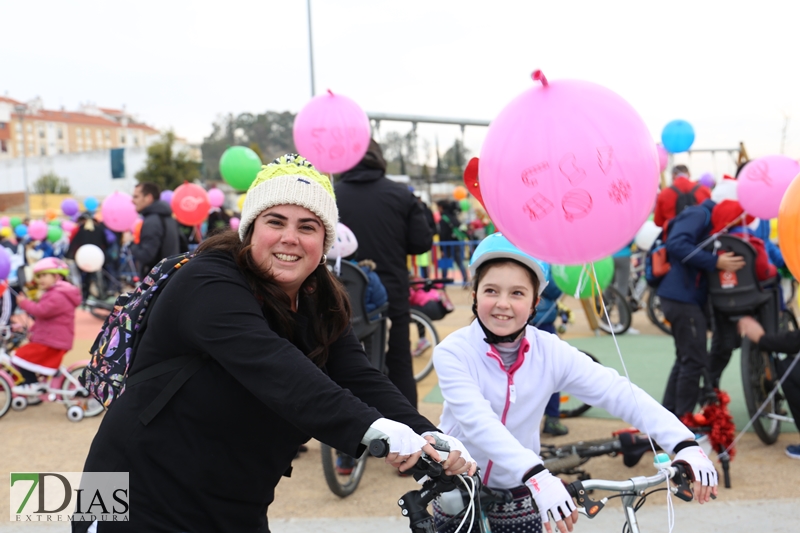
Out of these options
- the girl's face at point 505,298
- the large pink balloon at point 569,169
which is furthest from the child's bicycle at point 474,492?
the large pink balloon at point 569,169

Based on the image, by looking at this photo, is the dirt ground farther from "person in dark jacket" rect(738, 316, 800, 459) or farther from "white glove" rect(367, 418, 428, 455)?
"white glove" rect(367, 418, 428, 455)

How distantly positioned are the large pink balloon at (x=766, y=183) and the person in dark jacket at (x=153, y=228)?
5.83 metres

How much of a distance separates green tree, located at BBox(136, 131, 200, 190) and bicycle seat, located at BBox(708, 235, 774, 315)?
4706 centimetres

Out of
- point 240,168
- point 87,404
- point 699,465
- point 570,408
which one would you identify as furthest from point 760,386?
point 240,168

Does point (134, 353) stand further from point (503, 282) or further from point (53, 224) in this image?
point (53, 224)

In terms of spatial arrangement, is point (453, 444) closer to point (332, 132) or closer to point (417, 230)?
point (417, 230)

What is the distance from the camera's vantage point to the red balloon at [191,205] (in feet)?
34.6

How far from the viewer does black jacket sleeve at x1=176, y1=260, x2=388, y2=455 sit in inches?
65.9

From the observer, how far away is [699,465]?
208 cm

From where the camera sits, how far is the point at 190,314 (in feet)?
5.89

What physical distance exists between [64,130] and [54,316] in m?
110

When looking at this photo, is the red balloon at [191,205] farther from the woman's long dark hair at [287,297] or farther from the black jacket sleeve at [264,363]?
the black jacket sleeve at [264,363]

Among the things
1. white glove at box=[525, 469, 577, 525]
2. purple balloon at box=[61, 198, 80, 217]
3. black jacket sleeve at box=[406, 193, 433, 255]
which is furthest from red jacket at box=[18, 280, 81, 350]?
purple balloon at box=[61, 198, 80, 217]

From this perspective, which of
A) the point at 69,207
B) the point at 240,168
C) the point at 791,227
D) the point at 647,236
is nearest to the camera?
the point at 791,227
